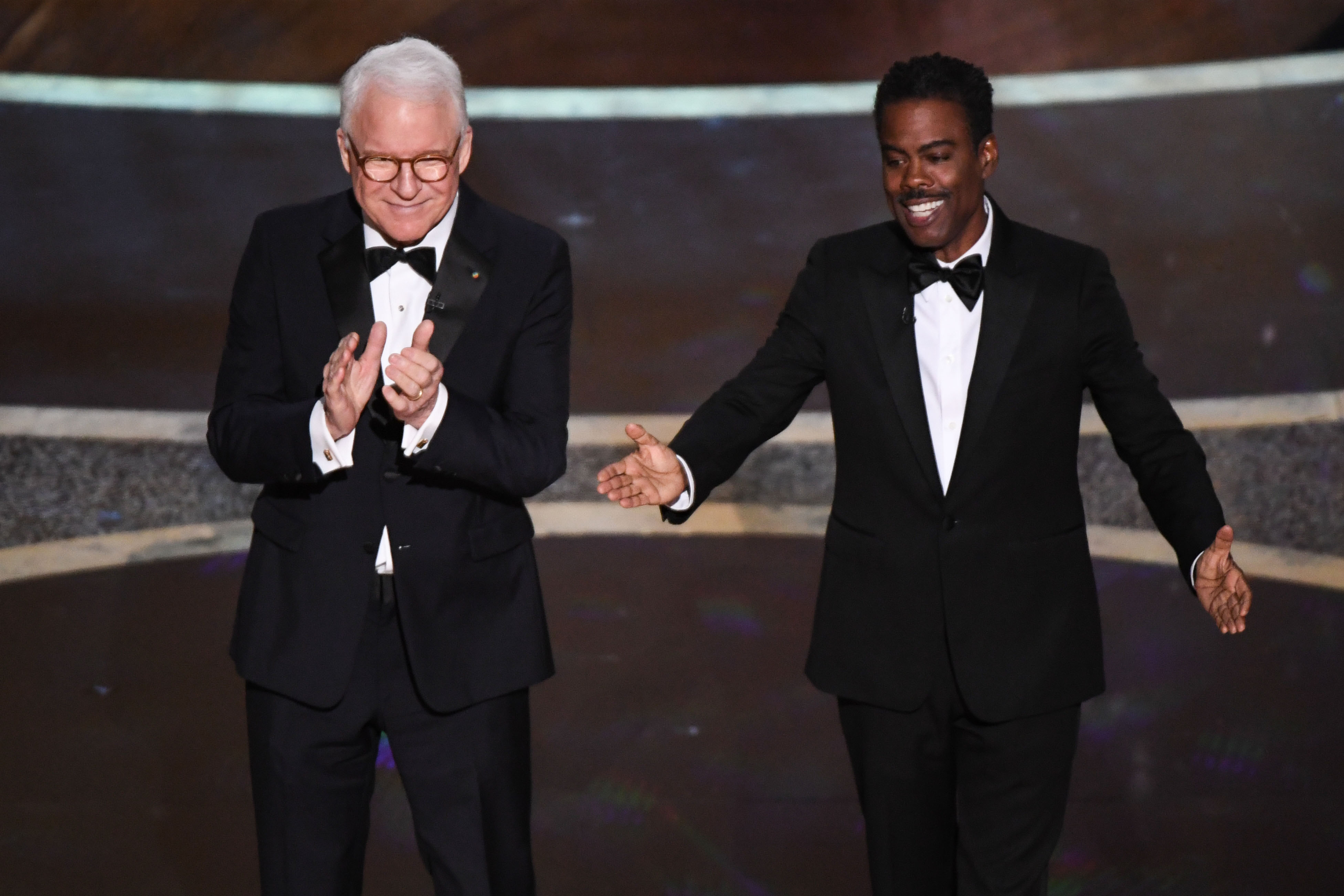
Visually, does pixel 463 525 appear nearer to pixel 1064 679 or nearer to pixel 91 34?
pixel 1064 679

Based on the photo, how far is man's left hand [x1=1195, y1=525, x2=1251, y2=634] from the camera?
227cm

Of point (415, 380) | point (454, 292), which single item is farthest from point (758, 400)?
point (415, 380)

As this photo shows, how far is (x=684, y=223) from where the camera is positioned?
5.05 metres

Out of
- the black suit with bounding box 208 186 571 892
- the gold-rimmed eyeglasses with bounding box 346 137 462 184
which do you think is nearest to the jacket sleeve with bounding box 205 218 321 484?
the black suit with bounding box 208 186 571 892

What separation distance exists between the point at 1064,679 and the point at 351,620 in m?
1.04

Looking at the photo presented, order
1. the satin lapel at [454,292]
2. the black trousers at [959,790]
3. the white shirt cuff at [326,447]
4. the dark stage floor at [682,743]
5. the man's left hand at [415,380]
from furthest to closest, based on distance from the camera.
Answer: the dark stage floor at [682,743], the black trousers at [959,790], the satin lapel at [454,292], the white shirt cuff at [326,447], the man's left hand at [415,380]

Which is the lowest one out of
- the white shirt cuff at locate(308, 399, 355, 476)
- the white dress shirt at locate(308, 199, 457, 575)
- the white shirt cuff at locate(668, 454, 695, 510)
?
the white shirt cuff at locate(668, 454, 695, 510)

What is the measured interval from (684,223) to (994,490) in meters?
2.88

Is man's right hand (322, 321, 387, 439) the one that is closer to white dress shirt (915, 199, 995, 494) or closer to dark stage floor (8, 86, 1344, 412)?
white dress shirt (915, 199, 995, 494)

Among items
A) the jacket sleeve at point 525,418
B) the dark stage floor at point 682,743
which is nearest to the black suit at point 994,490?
the jacket sleeve at point 525,418

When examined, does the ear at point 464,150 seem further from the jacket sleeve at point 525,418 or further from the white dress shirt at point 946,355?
the white dress shirt at point 946,355

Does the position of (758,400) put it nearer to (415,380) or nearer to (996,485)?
(996,485)

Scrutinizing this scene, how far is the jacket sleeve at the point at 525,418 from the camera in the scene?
212 centimetres

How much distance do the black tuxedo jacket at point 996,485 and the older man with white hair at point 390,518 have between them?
33 centimetres
